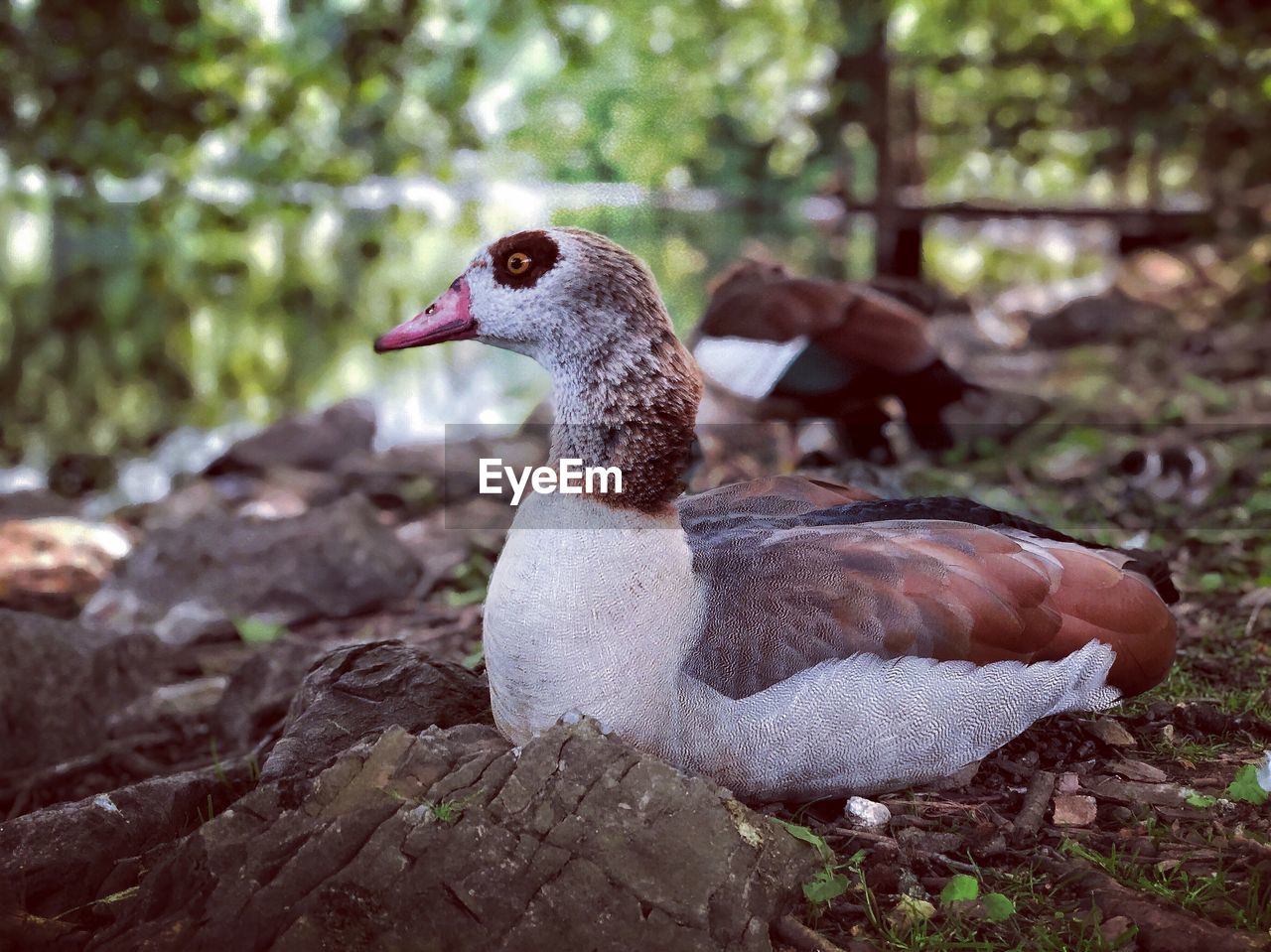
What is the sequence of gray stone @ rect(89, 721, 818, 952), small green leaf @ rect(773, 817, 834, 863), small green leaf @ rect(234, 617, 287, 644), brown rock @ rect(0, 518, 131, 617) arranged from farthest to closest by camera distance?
1. brown rock @ rect(0, 518, 131, 617)
2. small green leaf @ rect(234, 617, 287, 644)
3. small green leaf @ rect(773, 817, 834, 863)
4. gray stone @ rect(89, 721, 818, 952)

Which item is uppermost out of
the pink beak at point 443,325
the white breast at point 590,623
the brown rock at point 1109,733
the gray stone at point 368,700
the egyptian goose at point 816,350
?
the pink beak at point 443,325

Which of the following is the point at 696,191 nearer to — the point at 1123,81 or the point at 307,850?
the point at 1123,81

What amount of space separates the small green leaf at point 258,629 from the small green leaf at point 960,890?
114 inches

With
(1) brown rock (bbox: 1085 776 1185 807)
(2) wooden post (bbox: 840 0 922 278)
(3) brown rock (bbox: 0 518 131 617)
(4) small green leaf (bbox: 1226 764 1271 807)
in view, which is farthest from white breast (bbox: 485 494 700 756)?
(2) wooden post (bbox: 840 0 922 278)

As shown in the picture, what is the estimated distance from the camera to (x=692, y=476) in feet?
18.0

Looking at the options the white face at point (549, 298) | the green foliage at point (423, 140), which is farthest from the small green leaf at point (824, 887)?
the green foliage at point (423, 140)

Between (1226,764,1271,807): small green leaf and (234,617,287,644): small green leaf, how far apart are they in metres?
3.14

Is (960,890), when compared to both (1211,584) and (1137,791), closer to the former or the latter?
(1137,791)

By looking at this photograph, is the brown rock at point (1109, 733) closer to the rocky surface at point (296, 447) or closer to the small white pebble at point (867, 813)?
the small white pebble at point (867, 813)

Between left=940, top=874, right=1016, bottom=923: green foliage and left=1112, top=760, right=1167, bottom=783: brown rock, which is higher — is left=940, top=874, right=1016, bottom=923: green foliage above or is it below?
below

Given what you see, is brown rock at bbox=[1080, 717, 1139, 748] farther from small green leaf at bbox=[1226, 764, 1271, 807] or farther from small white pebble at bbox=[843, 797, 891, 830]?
small white pebble at bbox=[843, 797, 891, 830]

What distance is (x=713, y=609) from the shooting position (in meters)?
2.67

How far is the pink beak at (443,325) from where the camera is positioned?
2762mm

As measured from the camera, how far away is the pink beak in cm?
276
